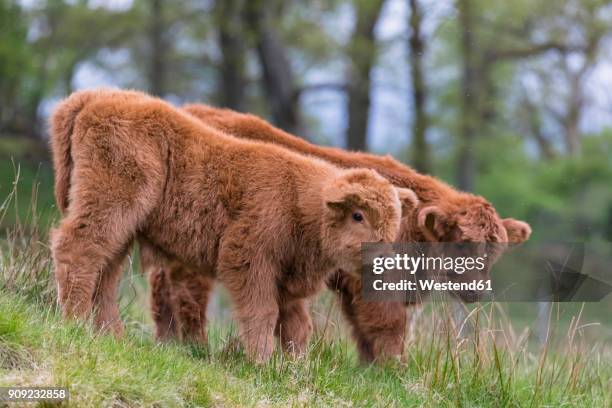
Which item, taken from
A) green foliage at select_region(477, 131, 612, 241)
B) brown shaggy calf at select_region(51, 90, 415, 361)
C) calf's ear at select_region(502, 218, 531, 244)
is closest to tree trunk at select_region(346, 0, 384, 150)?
green foliage at select_region(477, 131, 612, 241)

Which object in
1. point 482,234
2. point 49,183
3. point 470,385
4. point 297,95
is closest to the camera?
point 470,385

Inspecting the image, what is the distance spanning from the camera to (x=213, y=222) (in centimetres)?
720

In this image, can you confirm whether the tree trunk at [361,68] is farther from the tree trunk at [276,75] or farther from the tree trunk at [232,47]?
the tree trunk at [232,47]

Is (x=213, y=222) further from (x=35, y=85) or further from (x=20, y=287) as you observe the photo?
(x=35, y=85)

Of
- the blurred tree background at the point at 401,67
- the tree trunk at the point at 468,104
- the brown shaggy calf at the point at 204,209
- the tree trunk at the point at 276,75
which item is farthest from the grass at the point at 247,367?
the tree trunk at the point at 276,75

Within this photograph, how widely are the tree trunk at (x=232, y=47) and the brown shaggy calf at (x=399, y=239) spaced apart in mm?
12551

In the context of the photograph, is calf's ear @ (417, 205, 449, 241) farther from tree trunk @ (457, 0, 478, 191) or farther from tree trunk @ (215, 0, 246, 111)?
tree trunk @ (215, 0, 246, 111)

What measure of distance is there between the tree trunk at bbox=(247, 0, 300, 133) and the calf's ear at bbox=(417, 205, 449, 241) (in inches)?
456

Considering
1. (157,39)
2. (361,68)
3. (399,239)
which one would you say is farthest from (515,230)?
(157,39)

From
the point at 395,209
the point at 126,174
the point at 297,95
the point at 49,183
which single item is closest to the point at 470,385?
the point at 395,209

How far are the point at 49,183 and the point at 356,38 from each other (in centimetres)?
987

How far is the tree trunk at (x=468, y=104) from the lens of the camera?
742 inches

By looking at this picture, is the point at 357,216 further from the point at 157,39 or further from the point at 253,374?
the point at 157,39

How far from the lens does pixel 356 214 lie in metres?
7.01
